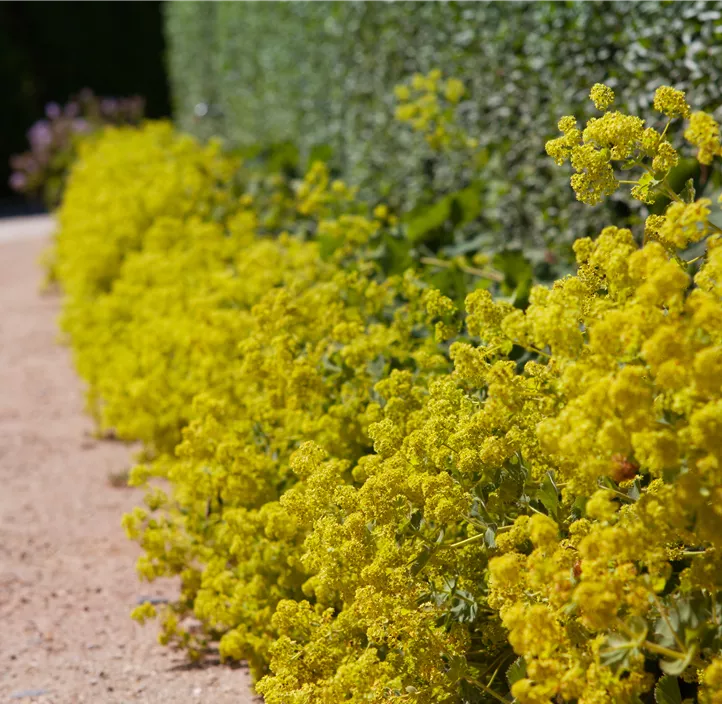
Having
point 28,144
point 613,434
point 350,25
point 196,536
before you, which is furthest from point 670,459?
point 28,144

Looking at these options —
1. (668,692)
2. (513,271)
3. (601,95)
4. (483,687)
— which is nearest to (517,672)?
(483,687)

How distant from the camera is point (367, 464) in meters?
2.40

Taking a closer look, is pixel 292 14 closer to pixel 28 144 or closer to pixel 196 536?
pixel 196 536

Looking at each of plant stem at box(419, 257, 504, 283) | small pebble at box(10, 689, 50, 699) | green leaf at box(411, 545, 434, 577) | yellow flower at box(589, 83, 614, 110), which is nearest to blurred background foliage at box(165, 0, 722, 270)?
plant stem at box(419, 257, 504, 283)

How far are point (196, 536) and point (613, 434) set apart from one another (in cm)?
181

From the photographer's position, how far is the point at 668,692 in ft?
6.82

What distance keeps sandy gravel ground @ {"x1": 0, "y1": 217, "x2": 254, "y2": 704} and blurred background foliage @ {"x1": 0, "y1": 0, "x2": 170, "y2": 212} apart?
1446cm

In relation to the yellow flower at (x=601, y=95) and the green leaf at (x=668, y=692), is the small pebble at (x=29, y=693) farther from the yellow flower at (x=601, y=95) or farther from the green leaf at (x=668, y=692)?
the yellow flower at (x=601, y=95)

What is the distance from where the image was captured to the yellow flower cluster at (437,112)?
532cm

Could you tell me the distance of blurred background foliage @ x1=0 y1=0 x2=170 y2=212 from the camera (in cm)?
2062

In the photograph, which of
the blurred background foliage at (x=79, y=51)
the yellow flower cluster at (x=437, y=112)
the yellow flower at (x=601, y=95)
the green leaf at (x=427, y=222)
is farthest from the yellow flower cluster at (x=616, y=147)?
the blurred background foliage at (x=79, y=51)

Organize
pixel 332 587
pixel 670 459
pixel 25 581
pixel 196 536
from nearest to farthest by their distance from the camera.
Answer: pixel 670 459 < pixel 332 587 < pixel 196 536 < pixel 25 581

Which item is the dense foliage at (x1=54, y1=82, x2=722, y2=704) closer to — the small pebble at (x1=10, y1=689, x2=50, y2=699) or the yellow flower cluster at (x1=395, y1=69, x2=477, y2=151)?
the small pebble at (x1=10, y1=689, x2=50, y2=699)

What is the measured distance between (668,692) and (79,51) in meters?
20.9
